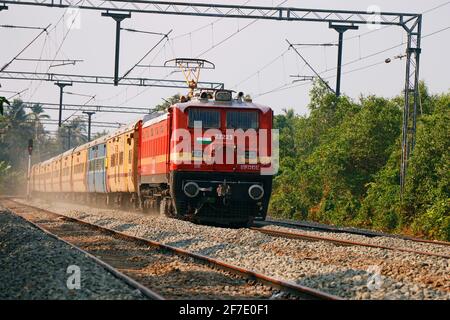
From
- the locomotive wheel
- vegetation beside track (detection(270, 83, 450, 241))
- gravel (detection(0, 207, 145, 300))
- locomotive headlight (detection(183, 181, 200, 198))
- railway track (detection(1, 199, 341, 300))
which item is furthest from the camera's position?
vegetation beside track (detection(270, 83, 450, 241))

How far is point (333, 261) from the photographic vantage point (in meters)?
14.0

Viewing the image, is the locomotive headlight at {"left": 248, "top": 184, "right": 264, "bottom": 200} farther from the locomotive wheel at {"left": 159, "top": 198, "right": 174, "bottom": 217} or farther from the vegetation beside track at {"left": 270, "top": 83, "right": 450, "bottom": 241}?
the vegetation beside track at {"left": 270, "top": 83, "right": 450, "bottom": 241}

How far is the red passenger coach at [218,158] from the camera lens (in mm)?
20812

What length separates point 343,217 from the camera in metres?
30.9

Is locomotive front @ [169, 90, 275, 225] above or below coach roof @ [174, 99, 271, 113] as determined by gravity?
below

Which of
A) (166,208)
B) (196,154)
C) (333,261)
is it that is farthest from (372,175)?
(333,261)

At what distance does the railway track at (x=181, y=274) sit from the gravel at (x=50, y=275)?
342 millimetres

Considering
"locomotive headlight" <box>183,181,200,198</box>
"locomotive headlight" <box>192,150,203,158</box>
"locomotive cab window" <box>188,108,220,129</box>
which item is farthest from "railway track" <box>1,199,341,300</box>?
"locomotive cab window" <box>188,108,220,129</box>

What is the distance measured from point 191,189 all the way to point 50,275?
31.8 ft

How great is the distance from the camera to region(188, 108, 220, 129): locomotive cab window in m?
21.0

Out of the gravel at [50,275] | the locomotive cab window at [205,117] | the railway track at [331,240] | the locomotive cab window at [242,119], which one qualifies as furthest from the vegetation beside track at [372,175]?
the gravel at [50,275]

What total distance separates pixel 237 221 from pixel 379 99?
1430 centimetres

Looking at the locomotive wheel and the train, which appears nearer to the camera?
the train
